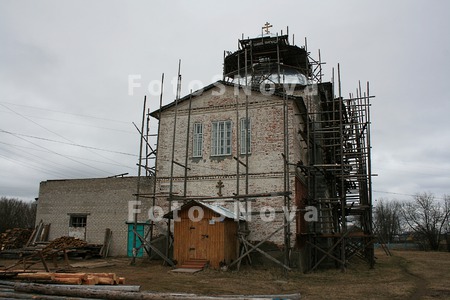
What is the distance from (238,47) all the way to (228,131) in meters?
8.77

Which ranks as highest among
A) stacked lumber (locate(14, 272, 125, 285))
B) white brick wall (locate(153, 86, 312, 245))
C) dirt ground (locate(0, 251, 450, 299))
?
white brick wall (locate(153, 86, 312, 245))

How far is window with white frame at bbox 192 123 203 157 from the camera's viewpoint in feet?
64.1

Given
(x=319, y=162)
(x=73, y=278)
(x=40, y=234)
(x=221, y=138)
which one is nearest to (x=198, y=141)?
(x=221, y=138)

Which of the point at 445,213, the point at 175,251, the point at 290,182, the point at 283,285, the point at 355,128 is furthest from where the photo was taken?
the point at 445,213

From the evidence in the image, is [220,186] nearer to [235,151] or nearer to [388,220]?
[235,151]

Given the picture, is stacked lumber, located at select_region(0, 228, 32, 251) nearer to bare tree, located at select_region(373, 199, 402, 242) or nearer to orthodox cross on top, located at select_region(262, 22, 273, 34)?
orthodox cross on top, located at select_region(262, 22, 273, 34)

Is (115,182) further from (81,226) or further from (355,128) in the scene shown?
(355,128)

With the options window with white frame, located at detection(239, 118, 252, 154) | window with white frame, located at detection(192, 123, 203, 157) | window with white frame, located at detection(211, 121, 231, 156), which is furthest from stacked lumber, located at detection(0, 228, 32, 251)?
window with white frame, located at detection(239, 118, 252, 154)

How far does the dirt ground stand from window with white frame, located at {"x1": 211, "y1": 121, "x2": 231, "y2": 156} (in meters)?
5.52

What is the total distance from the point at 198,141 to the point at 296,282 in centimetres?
860

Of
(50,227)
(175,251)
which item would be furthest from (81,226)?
(175,251)

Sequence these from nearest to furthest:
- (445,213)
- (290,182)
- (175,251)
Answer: (175,251) → (290,182) → (445,213)

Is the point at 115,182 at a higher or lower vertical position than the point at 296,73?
lower

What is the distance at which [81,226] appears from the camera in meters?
23.5
